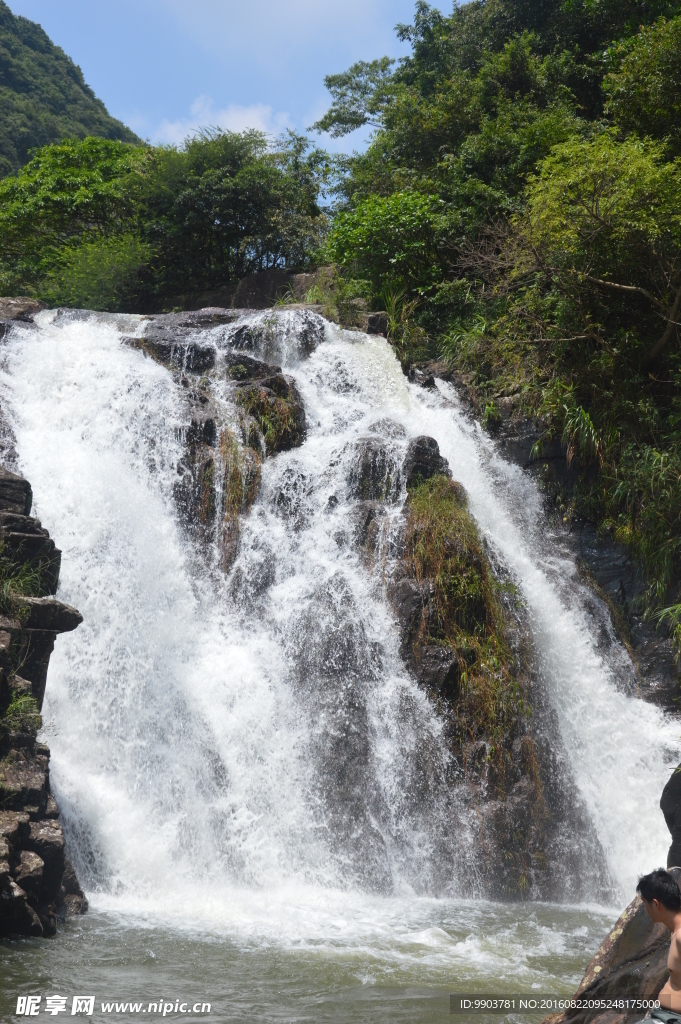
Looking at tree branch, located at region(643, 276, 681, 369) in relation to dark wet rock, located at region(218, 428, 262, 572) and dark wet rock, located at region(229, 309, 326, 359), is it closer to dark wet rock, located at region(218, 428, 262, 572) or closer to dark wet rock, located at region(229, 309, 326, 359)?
dark wet rock, located at region(229, 309, 326, 359)

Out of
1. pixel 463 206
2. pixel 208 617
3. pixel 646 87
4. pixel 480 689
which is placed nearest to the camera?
pixel 480 689

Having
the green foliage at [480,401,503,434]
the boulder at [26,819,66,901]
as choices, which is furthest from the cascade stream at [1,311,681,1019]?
the green foliage at [480,401,503,434]

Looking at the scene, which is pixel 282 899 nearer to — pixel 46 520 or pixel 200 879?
pixel 200 879

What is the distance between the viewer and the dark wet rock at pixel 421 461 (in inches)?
476

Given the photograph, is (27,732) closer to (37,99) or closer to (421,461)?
(421,461)

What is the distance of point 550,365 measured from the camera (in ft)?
47.2

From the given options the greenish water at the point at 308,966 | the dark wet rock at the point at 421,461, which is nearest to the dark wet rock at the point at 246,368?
the dark wet rock at the point at 421,461

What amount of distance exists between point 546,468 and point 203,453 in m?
5.62

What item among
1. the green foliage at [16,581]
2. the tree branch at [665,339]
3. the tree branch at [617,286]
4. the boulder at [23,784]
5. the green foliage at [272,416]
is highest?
the tree branch at [617,286]

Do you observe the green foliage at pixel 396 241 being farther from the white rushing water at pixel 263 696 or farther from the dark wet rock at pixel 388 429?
the white rushing water at pixel 263 696

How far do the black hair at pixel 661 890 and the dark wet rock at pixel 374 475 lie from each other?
8641mm

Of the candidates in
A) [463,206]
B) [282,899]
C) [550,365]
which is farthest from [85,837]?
[463,206]

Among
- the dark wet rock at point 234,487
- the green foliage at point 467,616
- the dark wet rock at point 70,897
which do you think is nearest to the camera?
the dark wet rock at point 70,897

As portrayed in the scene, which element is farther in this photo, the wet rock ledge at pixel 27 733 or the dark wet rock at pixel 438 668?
the dark wet rock at pixel 438 668
